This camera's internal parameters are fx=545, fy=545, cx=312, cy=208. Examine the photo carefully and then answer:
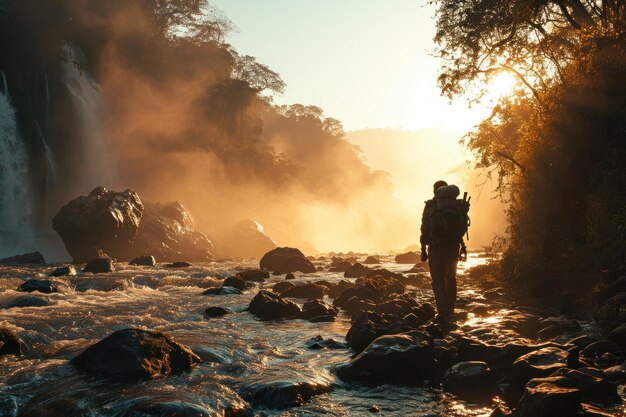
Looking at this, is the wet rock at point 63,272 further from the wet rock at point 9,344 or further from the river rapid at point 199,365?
the wet rock at point 9,344

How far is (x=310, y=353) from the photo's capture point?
24.9 feet

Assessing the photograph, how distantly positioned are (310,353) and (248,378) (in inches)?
62.2

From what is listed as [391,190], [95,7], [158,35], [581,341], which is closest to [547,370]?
[581,341]

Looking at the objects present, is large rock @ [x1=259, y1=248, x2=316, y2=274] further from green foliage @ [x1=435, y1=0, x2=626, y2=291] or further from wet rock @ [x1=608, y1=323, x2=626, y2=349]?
wet rock @ [x1=608, y1=323, x2=626, y2=349]

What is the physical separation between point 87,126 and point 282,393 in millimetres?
35533

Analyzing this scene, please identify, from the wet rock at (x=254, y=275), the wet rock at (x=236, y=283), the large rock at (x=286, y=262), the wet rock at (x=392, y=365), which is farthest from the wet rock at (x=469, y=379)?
the large rock at (x=286, y=262)

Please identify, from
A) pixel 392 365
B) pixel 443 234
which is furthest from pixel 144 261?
pixel 392 365

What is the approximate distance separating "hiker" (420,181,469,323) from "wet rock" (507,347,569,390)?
3.33m

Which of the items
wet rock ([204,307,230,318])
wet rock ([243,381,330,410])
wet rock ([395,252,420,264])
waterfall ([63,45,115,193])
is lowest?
wet rock ([395,252,420,264])

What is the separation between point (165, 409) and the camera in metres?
4.84

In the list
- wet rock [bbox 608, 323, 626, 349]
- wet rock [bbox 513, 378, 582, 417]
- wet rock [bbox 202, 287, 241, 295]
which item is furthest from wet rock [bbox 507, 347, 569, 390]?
wet rock [bbox 202, 287, 241, 295]

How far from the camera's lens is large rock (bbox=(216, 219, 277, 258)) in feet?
134

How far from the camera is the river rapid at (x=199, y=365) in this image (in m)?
5.21

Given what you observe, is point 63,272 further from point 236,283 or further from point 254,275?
point 254,275
